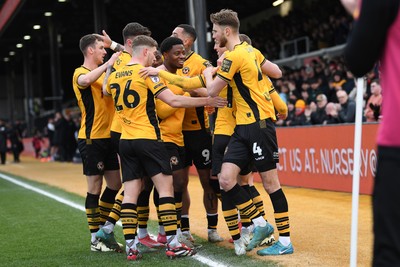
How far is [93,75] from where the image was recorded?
25.8ft

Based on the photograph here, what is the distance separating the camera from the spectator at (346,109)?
14625 mm

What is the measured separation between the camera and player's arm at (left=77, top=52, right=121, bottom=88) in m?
7.80

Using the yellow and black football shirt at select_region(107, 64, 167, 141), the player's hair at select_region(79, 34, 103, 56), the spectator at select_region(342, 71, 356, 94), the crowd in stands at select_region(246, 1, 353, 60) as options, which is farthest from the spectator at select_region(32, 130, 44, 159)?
the yellow and black football shirt at select_region(107, 64, 167, 141)

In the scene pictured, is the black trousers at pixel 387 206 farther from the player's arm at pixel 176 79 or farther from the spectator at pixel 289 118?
the spectator at pixel 289 118

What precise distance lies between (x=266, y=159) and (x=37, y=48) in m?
43.7

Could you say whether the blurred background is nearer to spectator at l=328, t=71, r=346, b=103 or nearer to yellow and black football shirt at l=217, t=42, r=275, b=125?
spectator at l=328, t=71, r=346, b=103

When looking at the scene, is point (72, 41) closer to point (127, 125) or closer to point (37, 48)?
point (37, 48)

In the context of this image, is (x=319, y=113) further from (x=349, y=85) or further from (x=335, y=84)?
(x=335, y=84)

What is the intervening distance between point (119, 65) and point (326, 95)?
1205 centimetres

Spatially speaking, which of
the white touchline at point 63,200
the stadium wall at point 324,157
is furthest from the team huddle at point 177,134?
the stadium wall at point 324,157

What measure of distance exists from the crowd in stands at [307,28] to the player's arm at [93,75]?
18.9m

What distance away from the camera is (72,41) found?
51.9 metres

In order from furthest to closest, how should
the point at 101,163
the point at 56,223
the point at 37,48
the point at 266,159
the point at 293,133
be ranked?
the point at 37,48, the point at 293,133, the point at 56,223, the point at 101,163, the point at 266,159

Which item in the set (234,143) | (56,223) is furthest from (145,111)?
(56,223)
